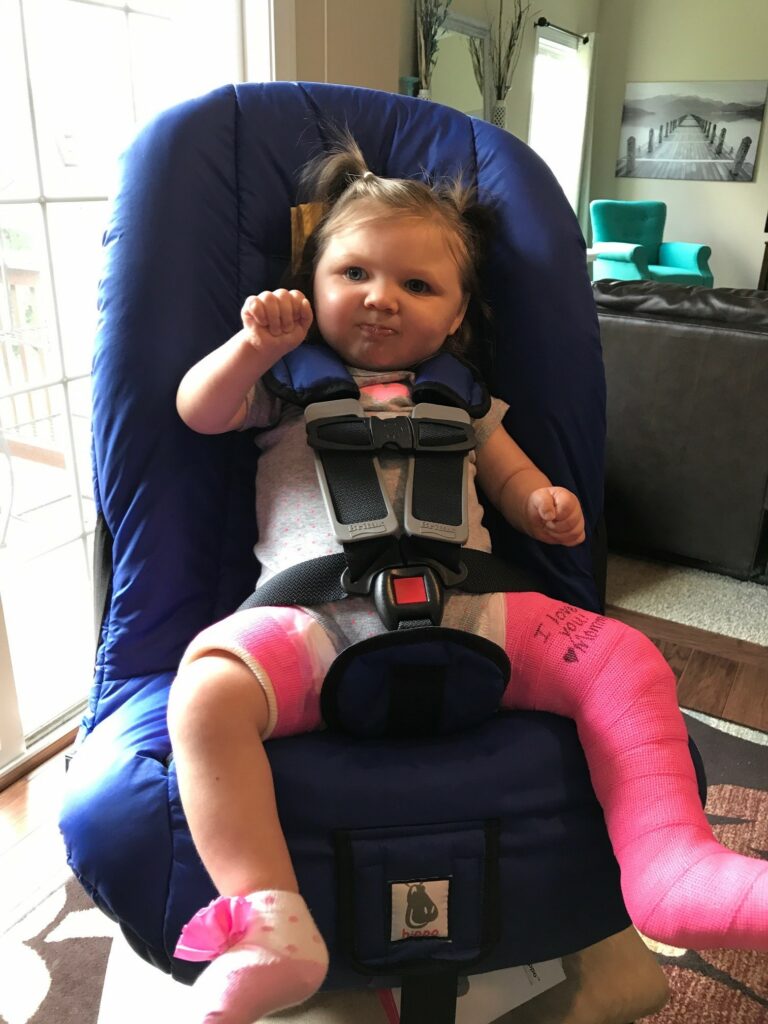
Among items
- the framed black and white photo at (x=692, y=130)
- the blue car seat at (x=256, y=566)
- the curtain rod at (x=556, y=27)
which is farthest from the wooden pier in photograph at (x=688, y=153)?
the blue car seat at (x=256, y=566)

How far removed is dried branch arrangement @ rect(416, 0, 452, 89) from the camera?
3285 mm

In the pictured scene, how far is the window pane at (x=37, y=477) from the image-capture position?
1726 millimetres

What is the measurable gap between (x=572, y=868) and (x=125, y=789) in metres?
0.43

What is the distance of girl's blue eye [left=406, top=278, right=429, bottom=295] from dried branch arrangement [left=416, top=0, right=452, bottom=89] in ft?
8.63

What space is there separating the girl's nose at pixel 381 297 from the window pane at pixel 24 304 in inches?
30.9

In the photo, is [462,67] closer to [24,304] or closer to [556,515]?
[24,304]

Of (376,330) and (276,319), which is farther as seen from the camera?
(376,330)

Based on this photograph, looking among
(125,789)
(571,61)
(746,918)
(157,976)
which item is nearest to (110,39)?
(125,789)

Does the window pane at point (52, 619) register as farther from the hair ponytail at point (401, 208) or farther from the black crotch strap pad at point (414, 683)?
the black crotch strap pad at point (414, 683)

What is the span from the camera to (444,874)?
79 centimetres

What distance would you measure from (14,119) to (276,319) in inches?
35.9

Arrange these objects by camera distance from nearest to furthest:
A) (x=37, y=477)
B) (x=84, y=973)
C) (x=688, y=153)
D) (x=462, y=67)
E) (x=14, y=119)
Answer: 1. (x=84, y=973)
2. (x=14, y=119)
3. (x=37, y=477)
4. (x=462, y=67)
5. (x=688, y=153)

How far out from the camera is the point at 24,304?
163cm

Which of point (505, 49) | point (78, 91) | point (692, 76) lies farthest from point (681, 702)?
point (692, 76)
